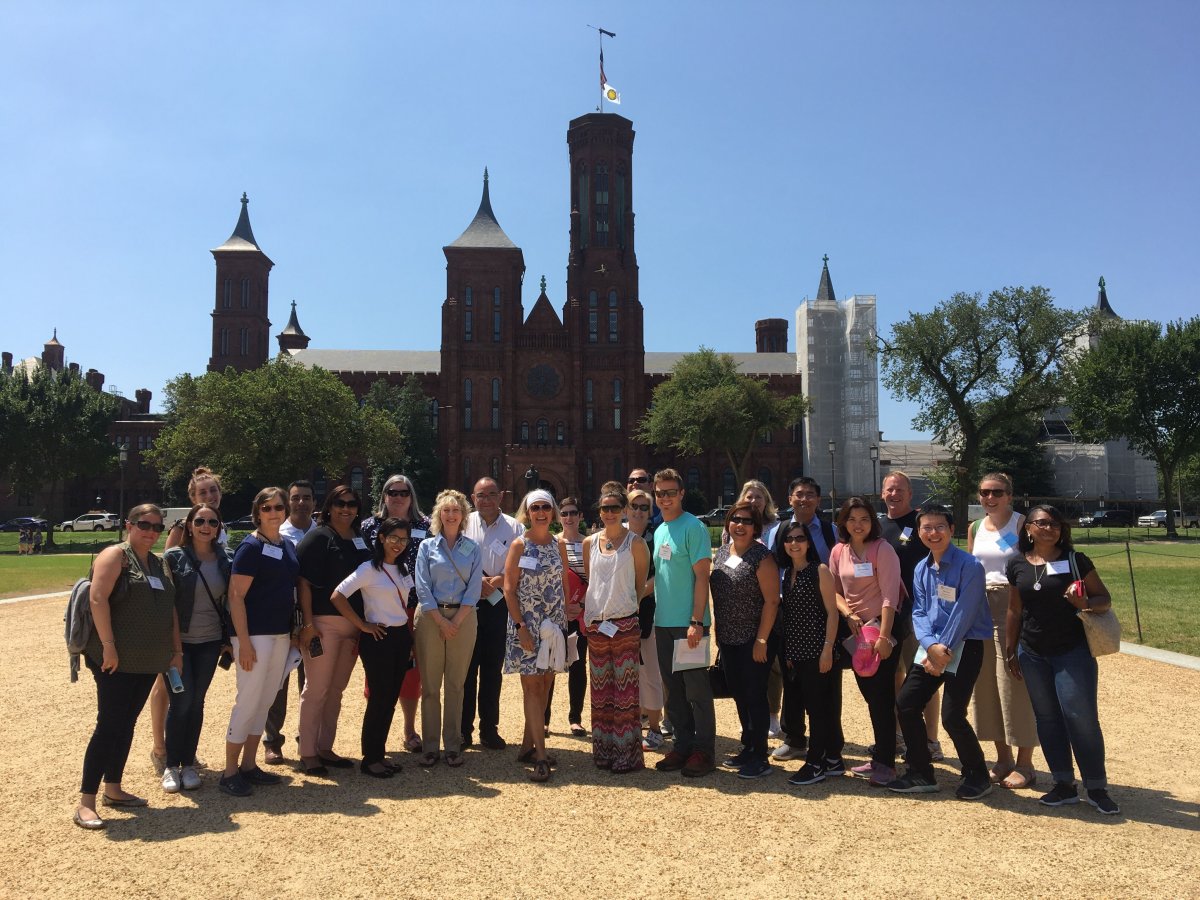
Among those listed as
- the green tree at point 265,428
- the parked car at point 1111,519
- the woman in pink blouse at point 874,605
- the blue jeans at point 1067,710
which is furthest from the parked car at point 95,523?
the parked car at point 1111,519

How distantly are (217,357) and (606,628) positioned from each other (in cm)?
7651

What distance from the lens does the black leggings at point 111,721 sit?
5332 mm

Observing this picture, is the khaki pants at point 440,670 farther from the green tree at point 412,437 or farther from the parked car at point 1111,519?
the parked car at point 1111,519

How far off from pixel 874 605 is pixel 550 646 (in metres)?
2.38

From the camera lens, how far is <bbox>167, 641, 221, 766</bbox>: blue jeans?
5871 millimetres

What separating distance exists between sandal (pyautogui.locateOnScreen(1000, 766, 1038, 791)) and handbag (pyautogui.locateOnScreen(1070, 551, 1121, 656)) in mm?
1100

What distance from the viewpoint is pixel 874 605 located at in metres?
6.02

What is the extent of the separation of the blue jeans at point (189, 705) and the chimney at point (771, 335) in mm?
82549

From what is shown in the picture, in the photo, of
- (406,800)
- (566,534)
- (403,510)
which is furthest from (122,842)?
(566,534)

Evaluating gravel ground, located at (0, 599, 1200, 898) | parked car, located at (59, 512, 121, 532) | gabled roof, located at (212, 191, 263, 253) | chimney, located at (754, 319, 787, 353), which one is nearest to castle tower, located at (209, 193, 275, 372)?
gabled roof, located at (212, 191, 263, 253)

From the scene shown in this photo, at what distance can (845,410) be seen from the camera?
64812 millimetres

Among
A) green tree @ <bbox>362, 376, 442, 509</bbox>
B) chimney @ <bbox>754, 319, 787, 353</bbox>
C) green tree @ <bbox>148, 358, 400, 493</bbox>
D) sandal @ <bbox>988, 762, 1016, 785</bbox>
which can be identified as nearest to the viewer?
sandal @ <bbox>988, 762, 1016, 785</bbox>

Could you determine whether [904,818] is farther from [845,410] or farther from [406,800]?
[845,410]

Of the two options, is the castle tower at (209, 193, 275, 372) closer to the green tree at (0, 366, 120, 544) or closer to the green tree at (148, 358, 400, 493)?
the green tree at (0, 366, 120, 544)
